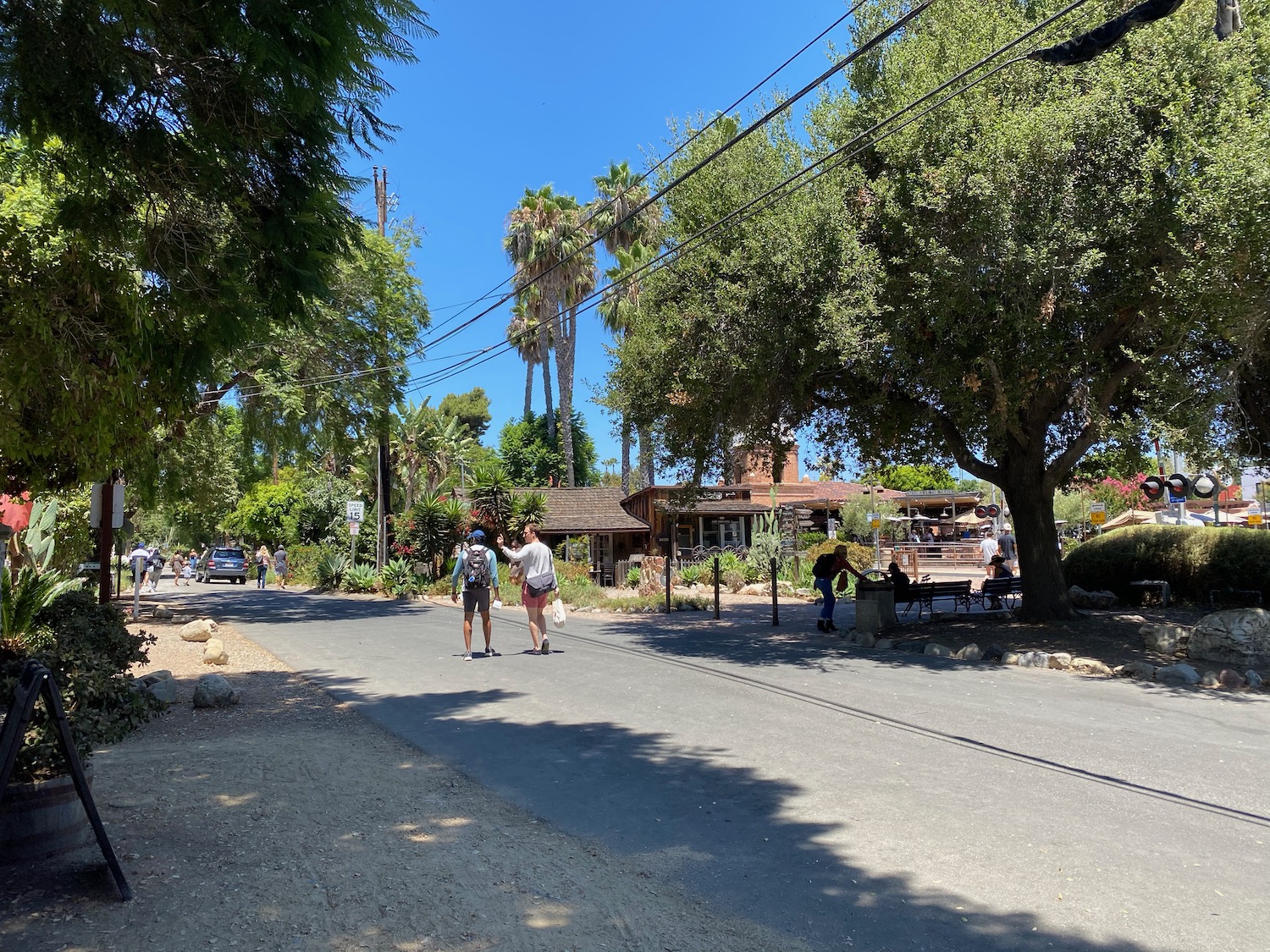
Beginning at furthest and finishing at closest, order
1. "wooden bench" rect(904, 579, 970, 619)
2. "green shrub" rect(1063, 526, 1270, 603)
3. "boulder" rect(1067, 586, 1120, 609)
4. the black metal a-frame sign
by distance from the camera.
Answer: "boulder" rect(1067, 586, 1120, 609) < "wooden bench" rect(904, 579, 970, 619) < "green shrub" rect(1063, 526, 1270, 603) < the black metal a-frame sign

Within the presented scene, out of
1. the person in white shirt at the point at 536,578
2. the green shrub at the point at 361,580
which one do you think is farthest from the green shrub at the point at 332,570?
the person in white shirt at the point at 536,578

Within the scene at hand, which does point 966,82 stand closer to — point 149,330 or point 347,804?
point 149,330

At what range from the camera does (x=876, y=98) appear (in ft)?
40.6

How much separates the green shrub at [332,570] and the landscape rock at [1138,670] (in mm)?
24895

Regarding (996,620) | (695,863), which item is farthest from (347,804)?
(996,620)

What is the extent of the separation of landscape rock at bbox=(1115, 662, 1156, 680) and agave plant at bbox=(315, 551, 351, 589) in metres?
24.9

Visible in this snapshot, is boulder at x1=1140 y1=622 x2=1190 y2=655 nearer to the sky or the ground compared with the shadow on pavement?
nearer to the sky

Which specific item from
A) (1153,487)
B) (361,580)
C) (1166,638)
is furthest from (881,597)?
(361,580)

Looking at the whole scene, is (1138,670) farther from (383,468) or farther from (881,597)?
(383,468)

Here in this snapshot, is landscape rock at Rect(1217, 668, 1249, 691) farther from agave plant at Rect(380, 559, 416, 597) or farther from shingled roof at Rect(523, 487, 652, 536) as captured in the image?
shingled roof at Rect(523, 487, 652, 536)

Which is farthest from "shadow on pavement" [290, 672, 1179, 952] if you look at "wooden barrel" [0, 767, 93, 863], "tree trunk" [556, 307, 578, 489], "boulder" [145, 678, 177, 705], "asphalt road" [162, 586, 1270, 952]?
"tree trunk" [556, 307, 578, 489]

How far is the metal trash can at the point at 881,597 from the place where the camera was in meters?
14.4

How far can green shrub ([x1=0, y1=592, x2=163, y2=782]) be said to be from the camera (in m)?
4.32

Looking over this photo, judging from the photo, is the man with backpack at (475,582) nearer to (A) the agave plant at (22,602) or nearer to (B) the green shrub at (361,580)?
(A) the agave plant at (22,602)
